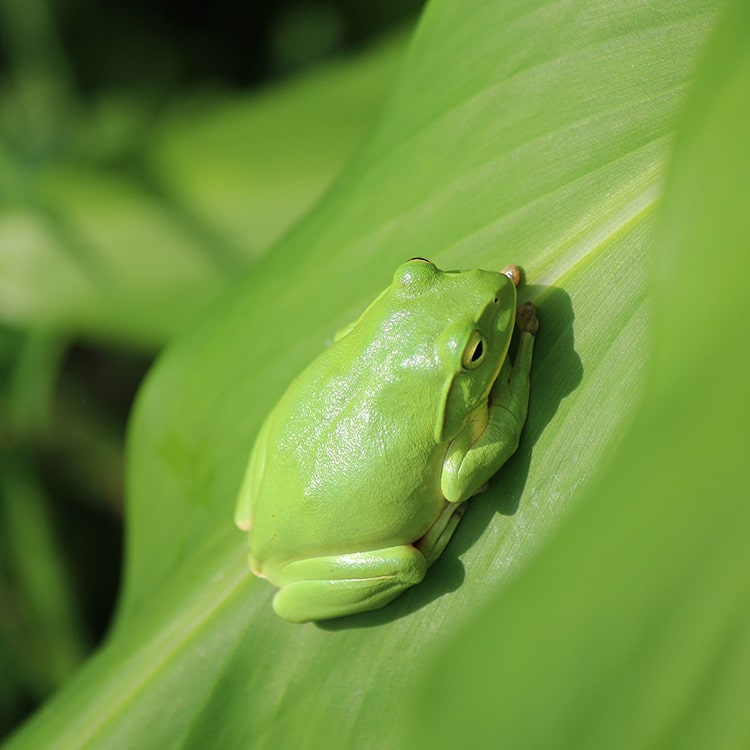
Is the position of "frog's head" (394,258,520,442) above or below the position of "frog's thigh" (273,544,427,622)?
above

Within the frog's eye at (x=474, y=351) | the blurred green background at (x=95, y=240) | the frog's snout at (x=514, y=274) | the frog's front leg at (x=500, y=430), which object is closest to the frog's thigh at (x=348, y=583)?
the frog's front leg at (x=500, y=430)

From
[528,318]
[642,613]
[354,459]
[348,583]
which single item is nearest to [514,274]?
[528,318]

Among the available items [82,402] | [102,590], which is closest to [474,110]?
[82,402]

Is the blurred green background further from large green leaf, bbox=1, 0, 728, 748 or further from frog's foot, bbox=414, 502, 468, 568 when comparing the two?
frog's foot, bbox=414, 502, 468, 568

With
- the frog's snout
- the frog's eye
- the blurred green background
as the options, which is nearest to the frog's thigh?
the frog's eye

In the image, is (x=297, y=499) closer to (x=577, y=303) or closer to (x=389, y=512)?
(x=389, y=512)

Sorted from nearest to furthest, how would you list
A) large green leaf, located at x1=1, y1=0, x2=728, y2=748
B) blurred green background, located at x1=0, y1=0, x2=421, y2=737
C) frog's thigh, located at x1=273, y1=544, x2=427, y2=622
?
large green leaf, located at x1=1, y1=0, x2=728, y2=748 < frog's thigh, located at x1=273, y1=544, x2=427, y2=622 < blurred green background, located at x1=0, y1=0, x2=421, y2=737
